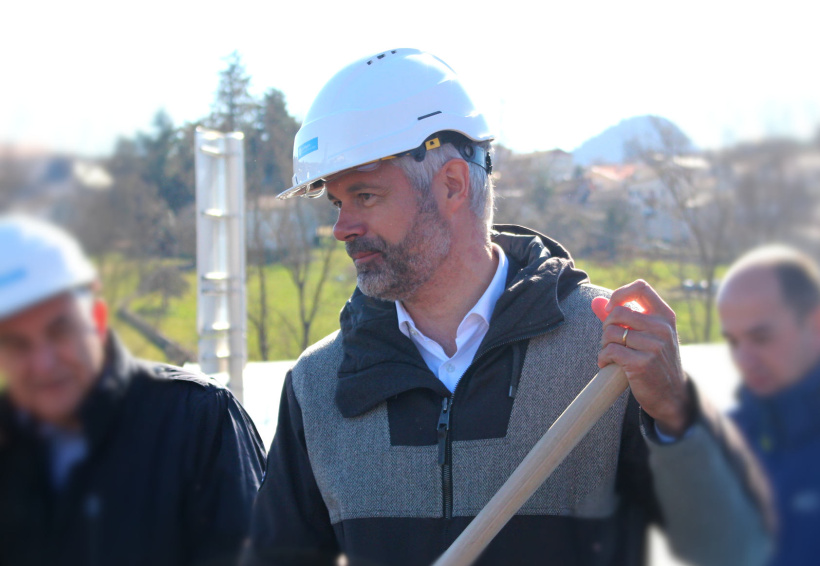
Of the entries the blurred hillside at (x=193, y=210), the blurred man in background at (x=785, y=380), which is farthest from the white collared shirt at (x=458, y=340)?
the blurred man in background at (x=785, y=380)

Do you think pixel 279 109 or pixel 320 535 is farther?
pixel 279 109

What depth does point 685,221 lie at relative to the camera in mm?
1321

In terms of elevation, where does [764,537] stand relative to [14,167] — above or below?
below

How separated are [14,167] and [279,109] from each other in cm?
197

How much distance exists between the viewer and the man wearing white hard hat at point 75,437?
2.74ft

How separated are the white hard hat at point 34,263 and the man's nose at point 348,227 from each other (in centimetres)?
164

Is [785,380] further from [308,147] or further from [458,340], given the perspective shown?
[308,147]

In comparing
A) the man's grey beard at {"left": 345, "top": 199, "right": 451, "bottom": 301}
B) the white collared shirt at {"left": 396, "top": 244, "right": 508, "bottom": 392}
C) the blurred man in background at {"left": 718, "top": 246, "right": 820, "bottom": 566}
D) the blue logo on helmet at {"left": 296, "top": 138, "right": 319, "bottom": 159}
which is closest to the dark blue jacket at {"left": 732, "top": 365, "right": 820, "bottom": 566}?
the blurred man in background at {"left": 718, "top": 246, "right": 820, "bottom": 566}

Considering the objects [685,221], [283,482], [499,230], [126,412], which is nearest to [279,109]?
[499,230]

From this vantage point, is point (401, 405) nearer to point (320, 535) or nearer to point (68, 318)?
point (320, 535)

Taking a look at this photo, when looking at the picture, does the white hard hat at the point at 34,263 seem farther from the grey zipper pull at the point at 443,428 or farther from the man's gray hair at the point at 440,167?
the man's gray hair at the point at 440,167

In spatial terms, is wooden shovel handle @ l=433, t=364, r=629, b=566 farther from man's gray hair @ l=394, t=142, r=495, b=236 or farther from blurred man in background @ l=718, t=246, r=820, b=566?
man's gray hair @ l=394, t=142, r=495, b=236

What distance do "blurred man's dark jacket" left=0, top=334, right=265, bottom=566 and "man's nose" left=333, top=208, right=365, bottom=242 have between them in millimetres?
1392

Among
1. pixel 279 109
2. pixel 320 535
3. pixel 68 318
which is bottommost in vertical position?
pixel 320 535
